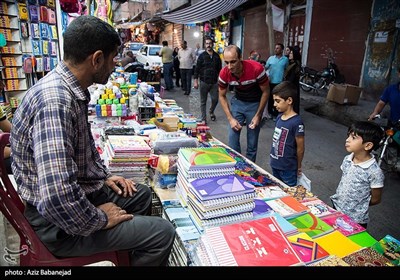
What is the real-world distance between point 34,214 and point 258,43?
14.6m

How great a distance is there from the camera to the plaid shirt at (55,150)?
121 cm

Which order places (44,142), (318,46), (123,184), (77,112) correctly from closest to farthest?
(44,142), (77,112), (123,184), (318,46)

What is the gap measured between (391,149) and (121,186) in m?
4.23

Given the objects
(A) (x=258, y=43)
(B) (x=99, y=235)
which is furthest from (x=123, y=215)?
(A) (x=258, y=43)

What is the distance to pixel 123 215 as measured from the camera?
5.09 feet

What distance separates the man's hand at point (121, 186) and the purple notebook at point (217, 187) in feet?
1.67

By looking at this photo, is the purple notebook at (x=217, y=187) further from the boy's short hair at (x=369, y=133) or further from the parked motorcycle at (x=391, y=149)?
the parked motorcycle at (x=391, y=149)

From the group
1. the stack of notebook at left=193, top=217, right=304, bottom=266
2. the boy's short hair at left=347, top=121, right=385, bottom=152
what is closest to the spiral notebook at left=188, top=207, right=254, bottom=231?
the stack of notebook at left=193, top=217, right=304, bottom=266

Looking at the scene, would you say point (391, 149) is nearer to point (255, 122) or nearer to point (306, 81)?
point (255, 122)

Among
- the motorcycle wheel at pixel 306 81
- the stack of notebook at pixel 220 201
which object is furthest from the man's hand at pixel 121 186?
the motorcycle wheel at pixel 306 81

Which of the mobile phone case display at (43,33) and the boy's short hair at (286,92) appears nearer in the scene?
the boy's short hair at (286,92)

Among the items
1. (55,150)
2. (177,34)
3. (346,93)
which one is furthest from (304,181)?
(177,34)

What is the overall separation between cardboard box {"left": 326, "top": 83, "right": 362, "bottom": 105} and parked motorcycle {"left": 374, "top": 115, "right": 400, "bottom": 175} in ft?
11.2
